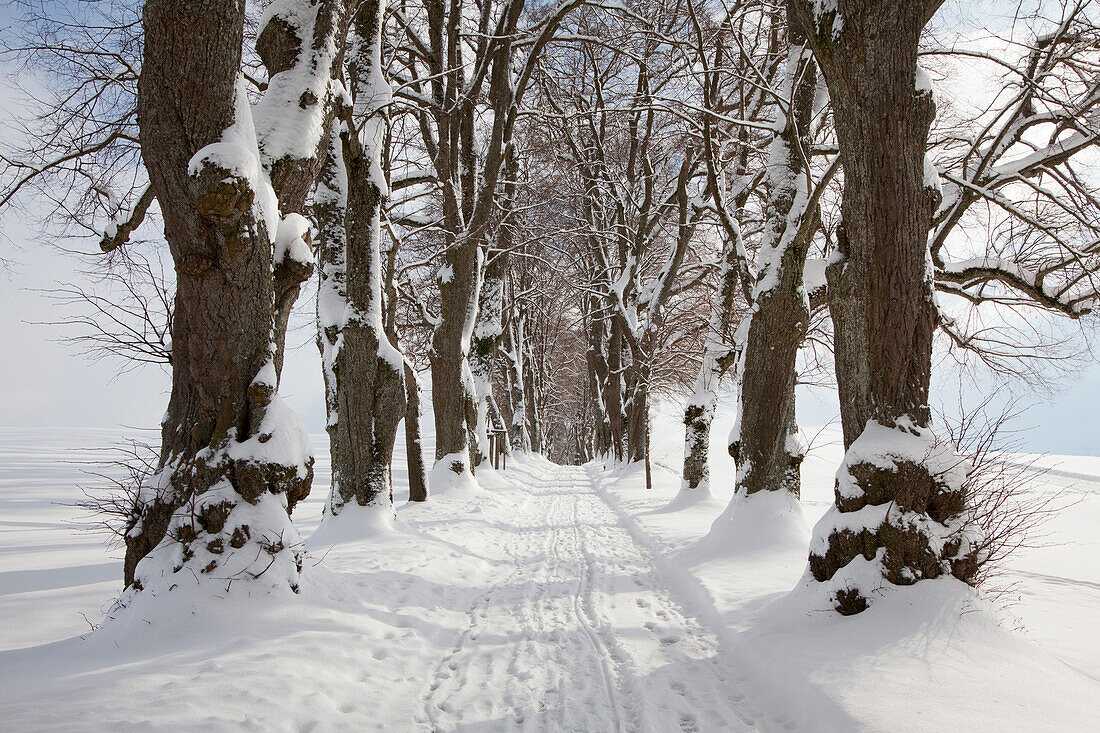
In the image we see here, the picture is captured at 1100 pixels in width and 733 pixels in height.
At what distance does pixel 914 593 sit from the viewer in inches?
137

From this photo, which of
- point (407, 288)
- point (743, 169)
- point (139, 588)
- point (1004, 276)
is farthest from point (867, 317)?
point (407, 288)

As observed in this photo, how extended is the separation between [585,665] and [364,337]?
494 centimetres

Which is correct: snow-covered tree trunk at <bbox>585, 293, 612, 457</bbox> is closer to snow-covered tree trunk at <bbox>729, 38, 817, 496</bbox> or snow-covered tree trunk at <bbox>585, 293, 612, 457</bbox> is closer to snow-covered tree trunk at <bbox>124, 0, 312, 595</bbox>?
snow-covered tree trunk at <bbox>729, 38, 817, 496</bbox>

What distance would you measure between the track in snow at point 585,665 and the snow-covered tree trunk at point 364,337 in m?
2.48

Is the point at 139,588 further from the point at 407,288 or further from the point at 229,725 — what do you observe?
the point at 407,288

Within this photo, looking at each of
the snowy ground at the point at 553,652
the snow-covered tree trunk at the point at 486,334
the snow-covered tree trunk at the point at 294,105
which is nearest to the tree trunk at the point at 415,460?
the snowy ground at the point at 553,652

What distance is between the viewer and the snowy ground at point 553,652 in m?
2.72

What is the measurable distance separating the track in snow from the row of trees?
1238mm

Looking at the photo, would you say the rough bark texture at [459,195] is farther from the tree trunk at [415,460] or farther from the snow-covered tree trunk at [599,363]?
the snow-covered tree trunk at [599,363]

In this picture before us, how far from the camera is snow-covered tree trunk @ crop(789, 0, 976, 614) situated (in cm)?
362

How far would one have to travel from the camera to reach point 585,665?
Result: 3.65m

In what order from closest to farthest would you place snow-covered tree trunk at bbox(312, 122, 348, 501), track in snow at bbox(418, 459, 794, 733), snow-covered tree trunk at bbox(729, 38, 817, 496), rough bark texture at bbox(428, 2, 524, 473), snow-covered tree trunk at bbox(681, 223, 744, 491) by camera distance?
track in snow at bbox(418, 459, 794, 733) → snow-covered tree trunk at bbox(729, 38, 817, 496) → snow-covered tree trunk at bbox(312, 122, 348, 501) → rough bark texture at bbox(428, 2, 524, 473) → snow-covered tree trunk at bbox(681, 223, 744, 491)

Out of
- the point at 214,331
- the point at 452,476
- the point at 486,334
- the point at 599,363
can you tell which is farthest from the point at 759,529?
the point at 599,363

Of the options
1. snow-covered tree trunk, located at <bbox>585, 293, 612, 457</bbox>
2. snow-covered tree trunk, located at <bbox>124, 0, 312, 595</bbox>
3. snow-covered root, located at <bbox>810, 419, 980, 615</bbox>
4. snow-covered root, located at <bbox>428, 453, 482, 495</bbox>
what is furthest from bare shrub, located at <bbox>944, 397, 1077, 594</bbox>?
snow-covered tree trunk, located at <bbox>585, 293, 612, 457</bbox>
